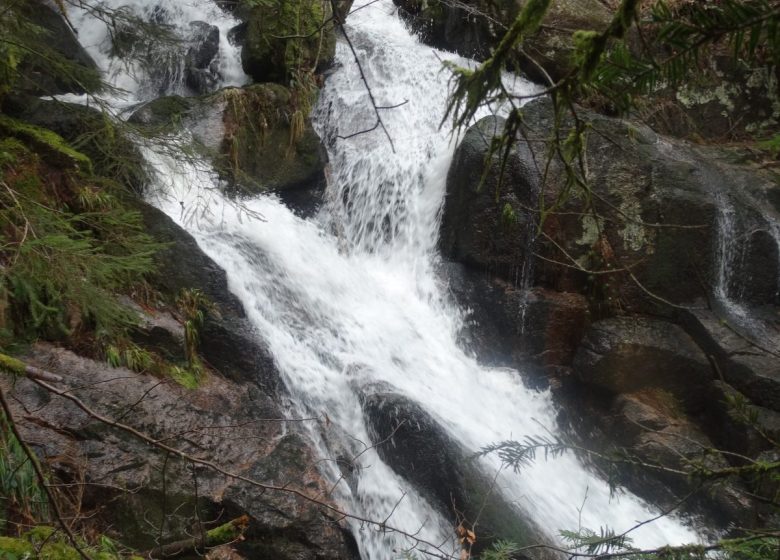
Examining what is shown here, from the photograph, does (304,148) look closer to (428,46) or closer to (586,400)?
(428,46)

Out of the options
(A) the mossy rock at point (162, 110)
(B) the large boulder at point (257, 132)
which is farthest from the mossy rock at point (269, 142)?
(A) the mossy rock at point (162, 110)

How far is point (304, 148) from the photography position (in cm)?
977

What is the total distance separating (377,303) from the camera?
8211mm

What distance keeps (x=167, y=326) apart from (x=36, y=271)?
208 cm

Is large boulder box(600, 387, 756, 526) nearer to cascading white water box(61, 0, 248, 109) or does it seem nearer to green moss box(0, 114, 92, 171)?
green moss box(0, 114, 92, 171)

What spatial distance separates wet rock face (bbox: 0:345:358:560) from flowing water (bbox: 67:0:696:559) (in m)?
0.52

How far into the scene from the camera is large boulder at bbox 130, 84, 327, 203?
8.62 metres

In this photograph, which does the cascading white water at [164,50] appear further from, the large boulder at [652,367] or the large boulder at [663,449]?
the large boulder at [663,449]

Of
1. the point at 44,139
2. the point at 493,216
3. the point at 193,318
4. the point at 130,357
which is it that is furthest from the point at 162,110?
the point at 493,216

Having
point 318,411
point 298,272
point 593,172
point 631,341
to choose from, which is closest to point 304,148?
point 298,272

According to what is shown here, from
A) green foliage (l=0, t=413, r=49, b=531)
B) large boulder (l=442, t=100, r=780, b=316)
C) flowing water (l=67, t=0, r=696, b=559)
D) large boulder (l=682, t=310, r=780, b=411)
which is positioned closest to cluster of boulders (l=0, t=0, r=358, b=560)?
green foliage (l=0, t=413, r=49, b=531)

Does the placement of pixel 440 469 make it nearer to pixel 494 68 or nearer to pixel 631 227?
pixel 494 68

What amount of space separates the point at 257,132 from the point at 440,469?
21.0 feet

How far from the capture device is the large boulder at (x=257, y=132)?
862 cm
